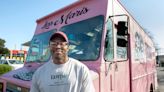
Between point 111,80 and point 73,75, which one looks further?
point 111,80

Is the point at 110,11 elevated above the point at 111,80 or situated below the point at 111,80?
above

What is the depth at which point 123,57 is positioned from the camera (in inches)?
212

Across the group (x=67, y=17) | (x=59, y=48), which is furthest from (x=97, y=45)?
(x=59, y=48)

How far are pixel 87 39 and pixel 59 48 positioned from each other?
5.46 feet

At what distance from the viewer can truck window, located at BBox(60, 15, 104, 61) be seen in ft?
14.6

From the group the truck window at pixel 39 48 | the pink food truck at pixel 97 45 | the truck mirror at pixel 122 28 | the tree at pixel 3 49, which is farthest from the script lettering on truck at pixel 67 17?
the tree at pixel 3 49

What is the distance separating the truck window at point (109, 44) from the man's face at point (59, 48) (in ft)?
4.98

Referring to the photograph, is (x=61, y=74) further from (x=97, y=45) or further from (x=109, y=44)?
(x=109, y=44)

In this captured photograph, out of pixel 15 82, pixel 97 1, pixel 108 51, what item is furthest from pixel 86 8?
pixel 15 82

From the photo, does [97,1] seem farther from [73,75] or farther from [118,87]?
[73,75]

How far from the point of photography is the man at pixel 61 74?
9.53ft

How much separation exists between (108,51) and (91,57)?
1.15 feet

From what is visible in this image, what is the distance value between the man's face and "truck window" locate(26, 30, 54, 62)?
2.46m

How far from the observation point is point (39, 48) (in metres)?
6.03
